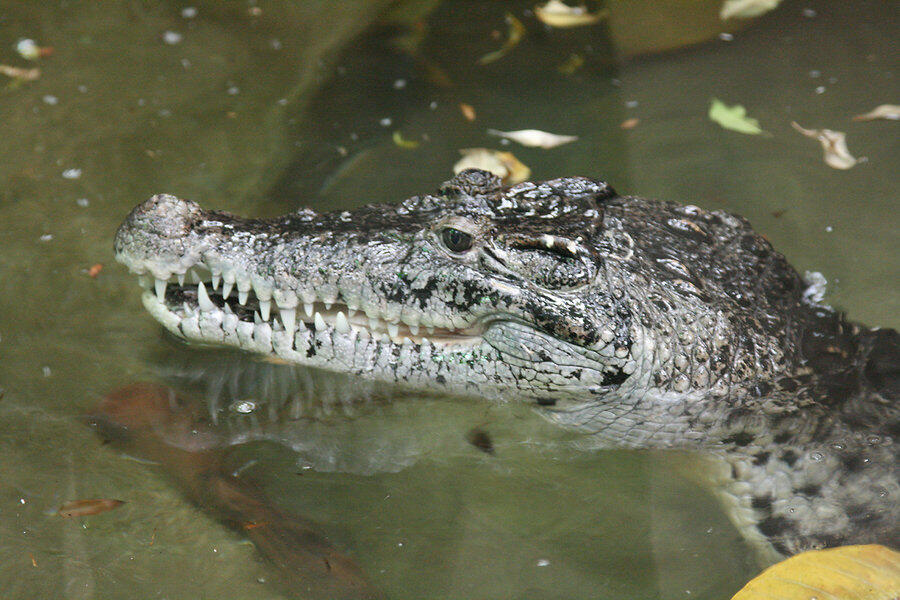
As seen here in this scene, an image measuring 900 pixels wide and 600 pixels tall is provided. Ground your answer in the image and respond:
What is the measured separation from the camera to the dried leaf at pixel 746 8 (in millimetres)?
5879

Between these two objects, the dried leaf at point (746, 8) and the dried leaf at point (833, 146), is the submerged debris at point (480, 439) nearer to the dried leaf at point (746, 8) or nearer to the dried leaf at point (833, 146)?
the dried leaf at point (833, 146)

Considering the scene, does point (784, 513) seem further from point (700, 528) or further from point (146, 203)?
point (146, 203)

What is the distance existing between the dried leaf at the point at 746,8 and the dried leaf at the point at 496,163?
2246 mm

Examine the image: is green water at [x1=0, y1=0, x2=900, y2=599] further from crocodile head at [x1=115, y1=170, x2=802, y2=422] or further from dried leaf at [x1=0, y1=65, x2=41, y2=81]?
crocodile head at [x1=115, y1=170, x2=802, y2=422]

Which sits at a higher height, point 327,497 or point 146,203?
point 146,203

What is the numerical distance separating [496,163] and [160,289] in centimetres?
221

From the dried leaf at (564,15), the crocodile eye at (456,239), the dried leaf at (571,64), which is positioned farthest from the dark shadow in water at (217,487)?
the dried leaf at (564,15)

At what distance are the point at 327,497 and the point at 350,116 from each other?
2739 mm

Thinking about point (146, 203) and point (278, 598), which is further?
point (146, 203)

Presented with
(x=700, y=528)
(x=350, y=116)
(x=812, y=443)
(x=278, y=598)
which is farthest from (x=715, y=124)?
(x=278, y=598)

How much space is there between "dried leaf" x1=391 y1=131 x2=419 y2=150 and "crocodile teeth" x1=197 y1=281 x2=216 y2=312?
2117 millimetres

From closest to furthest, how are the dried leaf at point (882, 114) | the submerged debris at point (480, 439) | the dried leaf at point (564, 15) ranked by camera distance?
the submerged debris at point (480, 439) → the dried leaf at point (882, 114) → the dried leaf at point (564, 15)

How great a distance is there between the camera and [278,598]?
2725 mm

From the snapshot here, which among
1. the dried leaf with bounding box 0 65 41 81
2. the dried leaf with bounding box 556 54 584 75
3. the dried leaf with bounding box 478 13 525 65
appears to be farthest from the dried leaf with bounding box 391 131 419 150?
the dried leaf with bounding box 0 65 41 81
